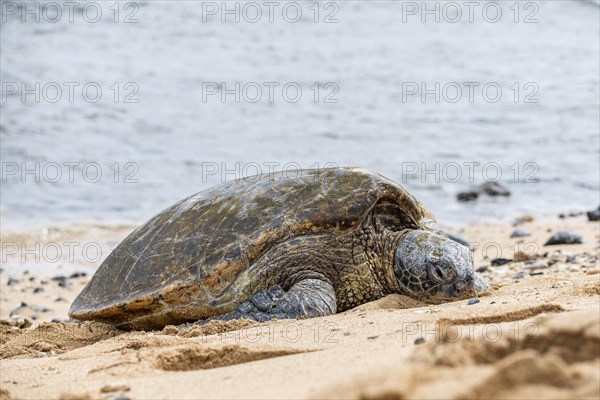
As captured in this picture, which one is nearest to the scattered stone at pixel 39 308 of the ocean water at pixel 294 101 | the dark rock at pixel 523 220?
the ocean water at pixel 294 101

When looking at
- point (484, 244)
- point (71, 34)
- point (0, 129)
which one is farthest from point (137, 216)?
point (71, 34)

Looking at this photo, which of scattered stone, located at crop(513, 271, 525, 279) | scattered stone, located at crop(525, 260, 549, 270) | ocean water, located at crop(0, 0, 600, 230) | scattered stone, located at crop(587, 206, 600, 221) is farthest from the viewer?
ocean water, located at crop(0, 0, 600, 230)

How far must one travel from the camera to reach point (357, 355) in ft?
8.21

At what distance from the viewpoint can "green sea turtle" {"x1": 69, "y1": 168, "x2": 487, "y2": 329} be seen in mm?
4371

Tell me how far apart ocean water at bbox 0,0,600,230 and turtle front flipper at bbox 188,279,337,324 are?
196 inches

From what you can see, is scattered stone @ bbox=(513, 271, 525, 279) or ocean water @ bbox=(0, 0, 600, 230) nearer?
scattered stone @ bbox=(513, 271, 525, 279)

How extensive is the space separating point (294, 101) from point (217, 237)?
37.3 ft

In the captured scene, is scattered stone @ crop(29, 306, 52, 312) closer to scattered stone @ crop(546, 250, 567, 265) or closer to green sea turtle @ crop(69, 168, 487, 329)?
green sea turtle @ crop(69, 168, 487, 329)

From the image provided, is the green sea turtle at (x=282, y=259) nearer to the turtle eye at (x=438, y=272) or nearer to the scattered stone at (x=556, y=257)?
the turtle eye at (x=438, y=272)

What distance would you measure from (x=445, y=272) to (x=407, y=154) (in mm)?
7760

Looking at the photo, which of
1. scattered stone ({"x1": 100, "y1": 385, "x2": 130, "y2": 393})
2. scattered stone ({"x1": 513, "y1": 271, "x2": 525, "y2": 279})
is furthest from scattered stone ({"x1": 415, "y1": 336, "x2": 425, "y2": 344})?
scattered stone ({"x1": 513, "y1": 271, "x2": 525, "y2": 279})

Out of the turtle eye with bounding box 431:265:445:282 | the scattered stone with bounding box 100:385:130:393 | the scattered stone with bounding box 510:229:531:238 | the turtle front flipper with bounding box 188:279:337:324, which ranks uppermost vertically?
the scattered stone with bounding box 100:385:130:393

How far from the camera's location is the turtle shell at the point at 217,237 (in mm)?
4398

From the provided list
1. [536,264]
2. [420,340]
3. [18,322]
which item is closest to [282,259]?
[420,340]
